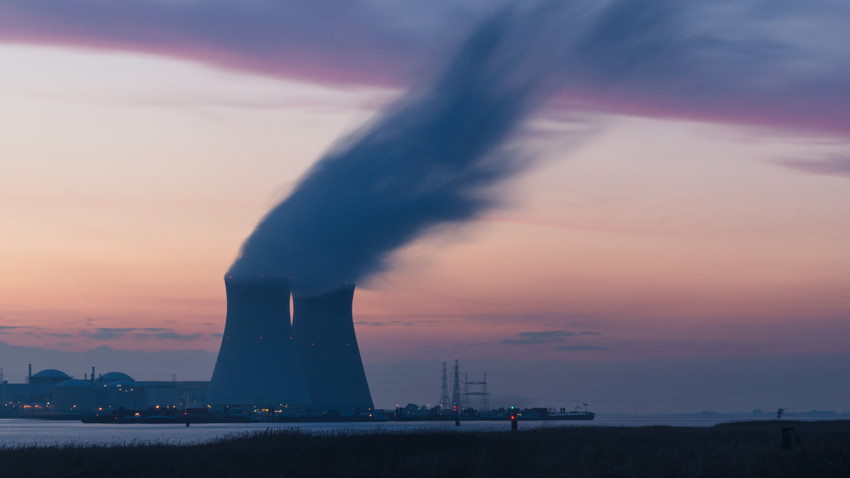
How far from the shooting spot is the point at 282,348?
81.9 meters

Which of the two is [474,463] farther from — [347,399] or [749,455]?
[347,399]

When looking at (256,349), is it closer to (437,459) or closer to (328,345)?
(328,345)

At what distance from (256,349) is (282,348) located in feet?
7.38

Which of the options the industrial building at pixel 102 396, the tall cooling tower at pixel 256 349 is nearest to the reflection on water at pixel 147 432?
the tall cooling tower at pixel 256 349

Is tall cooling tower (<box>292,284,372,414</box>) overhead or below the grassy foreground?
overhead

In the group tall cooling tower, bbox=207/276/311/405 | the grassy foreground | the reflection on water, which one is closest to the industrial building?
the reflection on water

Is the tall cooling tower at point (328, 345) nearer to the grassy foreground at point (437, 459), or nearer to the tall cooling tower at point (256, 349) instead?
the tall cooling tower at point (256, 349)

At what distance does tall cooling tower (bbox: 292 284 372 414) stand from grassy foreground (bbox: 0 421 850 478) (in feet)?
193

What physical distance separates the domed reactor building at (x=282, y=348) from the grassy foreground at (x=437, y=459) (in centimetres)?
4456

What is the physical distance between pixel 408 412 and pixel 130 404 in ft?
168

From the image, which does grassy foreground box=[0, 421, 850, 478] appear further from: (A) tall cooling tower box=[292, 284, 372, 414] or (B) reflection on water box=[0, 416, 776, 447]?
(A) tall cooling tower box=[292, 284, 372, 414]

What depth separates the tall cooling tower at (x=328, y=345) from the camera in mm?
93625

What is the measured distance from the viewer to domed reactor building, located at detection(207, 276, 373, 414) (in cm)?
7881

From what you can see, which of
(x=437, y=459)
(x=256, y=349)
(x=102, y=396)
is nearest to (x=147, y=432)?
(x=256, y=349)
